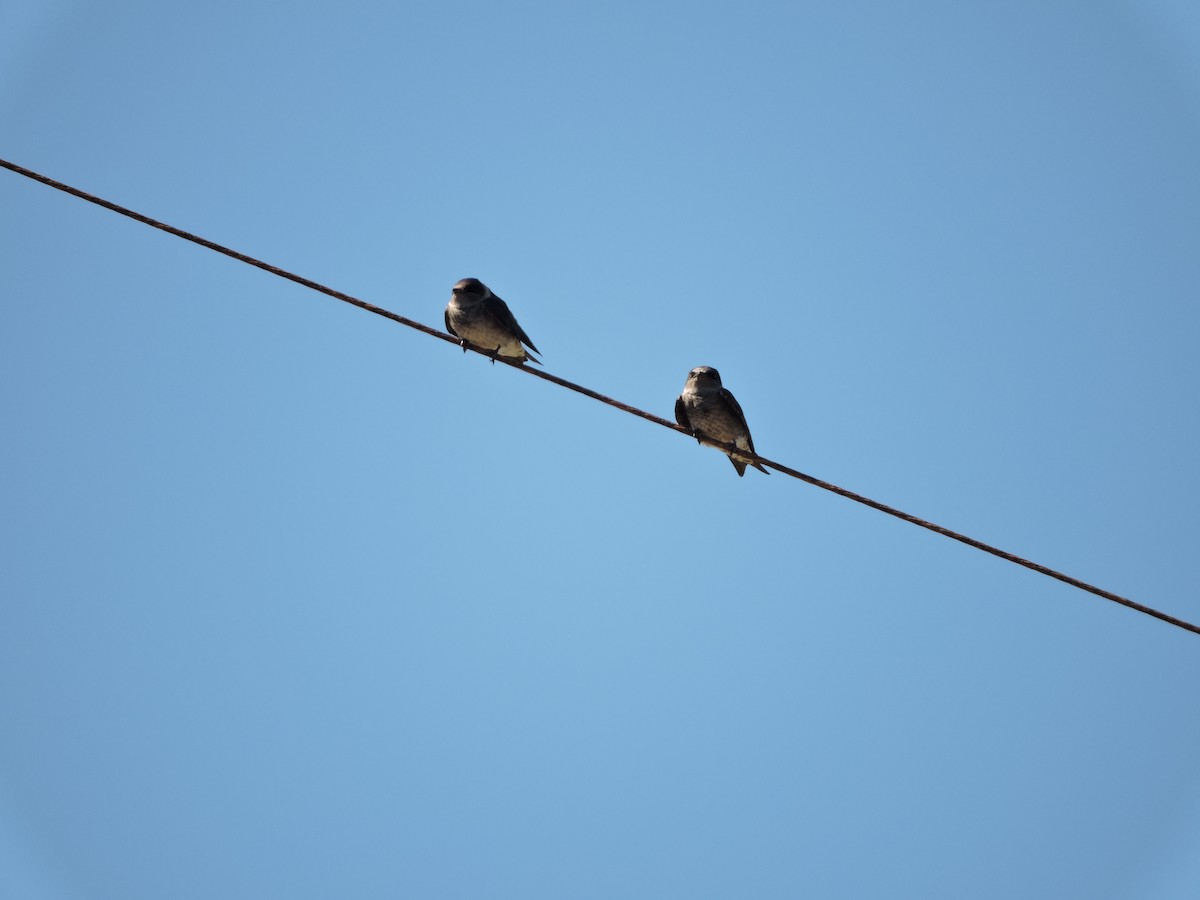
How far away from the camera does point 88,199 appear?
5426 millimetres

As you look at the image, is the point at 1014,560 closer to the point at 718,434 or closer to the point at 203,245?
the point at 203,245

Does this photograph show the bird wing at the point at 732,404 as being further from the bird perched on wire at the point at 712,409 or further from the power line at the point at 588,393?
the power line at the point at 588,393

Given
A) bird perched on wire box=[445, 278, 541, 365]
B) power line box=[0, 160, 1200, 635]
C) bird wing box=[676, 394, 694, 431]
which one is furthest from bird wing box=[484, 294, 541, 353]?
power line box=[0, 160, 1200, 635]

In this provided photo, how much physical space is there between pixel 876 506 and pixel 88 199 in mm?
4290

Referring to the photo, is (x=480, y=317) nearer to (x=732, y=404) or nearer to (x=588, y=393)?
(x=732, y=404)

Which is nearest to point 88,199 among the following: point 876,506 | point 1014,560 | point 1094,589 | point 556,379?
point 556,379

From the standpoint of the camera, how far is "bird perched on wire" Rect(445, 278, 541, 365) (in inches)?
399

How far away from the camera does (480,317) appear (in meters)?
10.1

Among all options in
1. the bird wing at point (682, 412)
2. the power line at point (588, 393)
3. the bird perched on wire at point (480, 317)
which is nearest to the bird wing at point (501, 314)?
the bird perched on wire at point (480, 317)

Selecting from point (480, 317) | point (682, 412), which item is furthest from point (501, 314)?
point (682, 412)

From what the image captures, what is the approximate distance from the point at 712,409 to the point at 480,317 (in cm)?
239

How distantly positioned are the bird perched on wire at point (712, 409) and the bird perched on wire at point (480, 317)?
5.99ft

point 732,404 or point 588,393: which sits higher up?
point 732,404

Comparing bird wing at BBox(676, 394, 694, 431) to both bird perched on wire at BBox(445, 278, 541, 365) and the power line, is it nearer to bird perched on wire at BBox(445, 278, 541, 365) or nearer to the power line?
bird perched on wire at BBox(445, 278, 541, 365)
